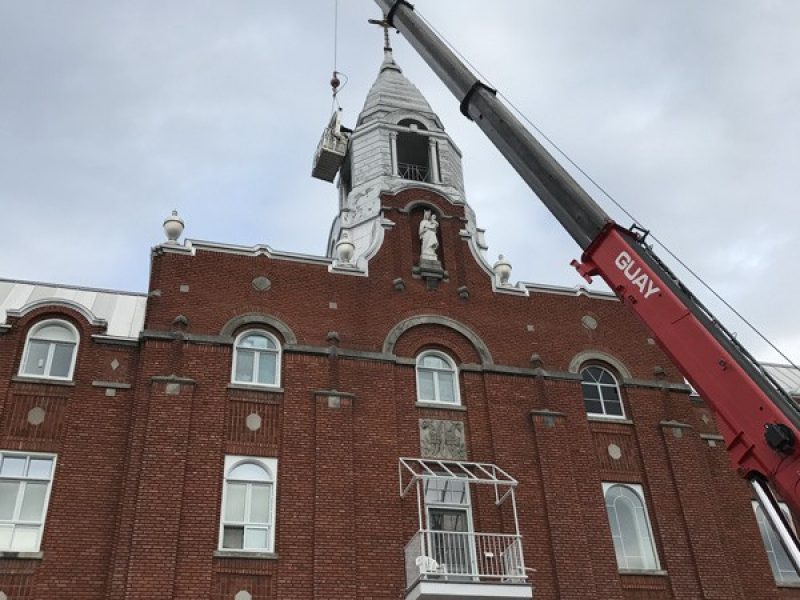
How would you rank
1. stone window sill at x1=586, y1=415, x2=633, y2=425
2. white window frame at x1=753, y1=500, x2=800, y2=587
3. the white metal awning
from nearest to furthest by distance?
the white metal awning, white window frame at x1=753, y1=500, x2=800, y2=587, stone window sill at x1=586, y1=415, x2=633, y2=425

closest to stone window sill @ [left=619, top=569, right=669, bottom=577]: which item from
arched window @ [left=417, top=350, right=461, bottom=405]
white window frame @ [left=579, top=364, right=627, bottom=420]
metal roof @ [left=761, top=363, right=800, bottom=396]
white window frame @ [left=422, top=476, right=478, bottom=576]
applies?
white window frame @ [left=422, top=476, right=478, bottom=576]

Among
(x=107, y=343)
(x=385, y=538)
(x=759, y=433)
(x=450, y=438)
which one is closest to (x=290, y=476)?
(x=385, y=538)

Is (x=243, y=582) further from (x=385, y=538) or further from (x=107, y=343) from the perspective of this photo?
(x=107, y=343)

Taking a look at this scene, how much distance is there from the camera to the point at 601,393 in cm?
2344

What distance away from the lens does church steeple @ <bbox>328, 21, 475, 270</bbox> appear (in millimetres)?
26094

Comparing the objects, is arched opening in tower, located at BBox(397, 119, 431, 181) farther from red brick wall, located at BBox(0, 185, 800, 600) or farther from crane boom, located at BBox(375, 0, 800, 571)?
crane boom, located at BBox(375, 0, 800, 571)

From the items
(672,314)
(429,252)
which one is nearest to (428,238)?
(429,252)

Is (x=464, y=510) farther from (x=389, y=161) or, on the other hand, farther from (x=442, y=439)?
(x=389, y=161)

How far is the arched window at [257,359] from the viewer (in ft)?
69.1

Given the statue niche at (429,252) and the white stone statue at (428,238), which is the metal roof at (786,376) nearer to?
the statue niche at (429,252)

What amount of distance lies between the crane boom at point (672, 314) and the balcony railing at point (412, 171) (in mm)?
9743

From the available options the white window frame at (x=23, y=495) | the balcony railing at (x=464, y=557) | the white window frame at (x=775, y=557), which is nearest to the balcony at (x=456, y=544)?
the balcony railing at (x=464, y=557)

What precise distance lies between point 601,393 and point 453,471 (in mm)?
5214

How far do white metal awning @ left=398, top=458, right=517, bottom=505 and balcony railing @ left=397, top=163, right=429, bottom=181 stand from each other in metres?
10.6
